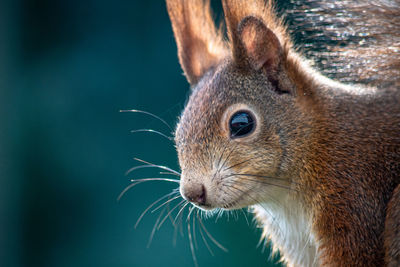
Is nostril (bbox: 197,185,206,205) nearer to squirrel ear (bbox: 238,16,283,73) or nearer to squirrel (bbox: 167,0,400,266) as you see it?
squirrel (bbox: 167,0,400,266)

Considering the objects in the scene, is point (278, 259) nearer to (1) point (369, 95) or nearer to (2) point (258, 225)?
(2) point (258, 225)

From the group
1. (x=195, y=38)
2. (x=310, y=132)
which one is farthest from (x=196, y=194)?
(x=195, y=38)

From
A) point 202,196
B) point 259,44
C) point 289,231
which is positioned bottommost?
point 289,231

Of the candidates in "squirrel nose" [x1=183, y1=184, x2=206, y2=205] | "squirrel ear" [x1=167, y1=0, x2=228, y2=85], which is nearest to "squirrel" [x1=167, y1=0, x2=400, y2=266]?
"squirrel nose" [x1=183, y1=184, x2=206, y2=205]

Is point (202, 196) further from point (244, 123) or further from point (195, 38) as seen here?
point (195, 38)

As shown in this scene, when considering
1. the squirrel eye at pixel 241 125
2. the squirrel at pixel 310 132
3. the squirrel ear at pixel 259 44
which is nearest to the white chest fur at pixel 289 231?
the squirrel at pixel 310 132

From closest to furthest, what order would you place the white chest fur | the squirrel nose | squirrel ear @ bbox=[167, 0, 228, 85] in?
the squirrel nose → the white chest fur → squirrel ear @ bbox=[167, 0, 228, 85]

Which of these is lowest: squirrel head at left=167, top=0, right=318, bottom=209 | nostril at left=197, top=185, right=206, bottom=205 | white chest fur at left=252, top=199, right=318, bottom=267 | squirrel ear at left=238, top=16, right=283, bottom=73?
white chest fur at left=252, top=199, right=318, bottom=267

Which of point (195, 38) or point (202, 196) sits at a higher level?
point (195, 38)
